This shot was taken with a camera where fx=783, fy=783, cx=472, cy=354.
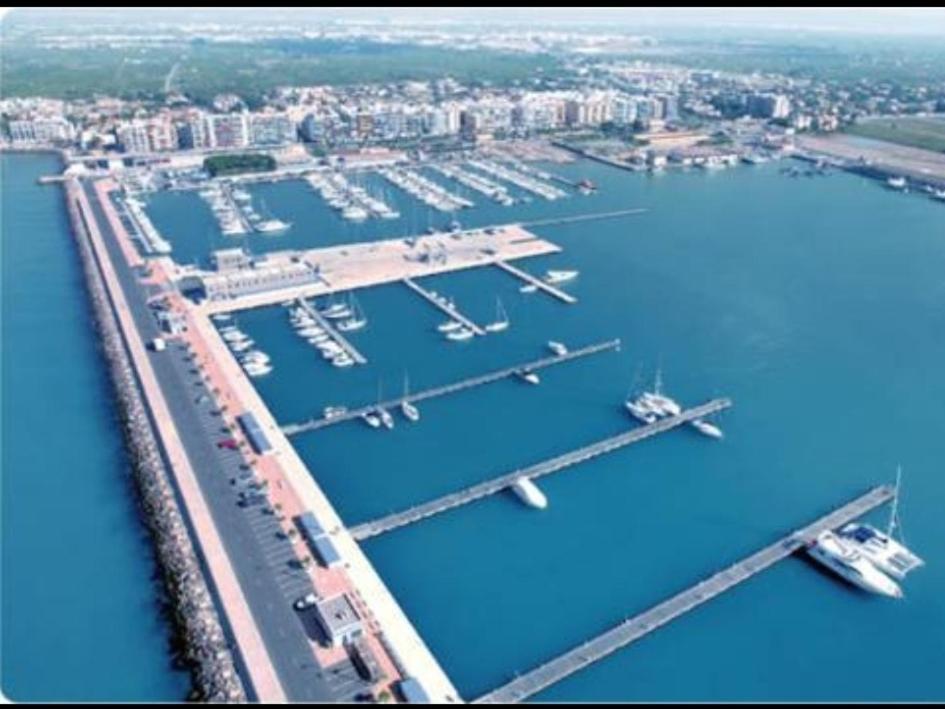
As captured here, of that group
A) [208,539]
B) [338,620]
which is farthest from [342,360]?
[338,620]

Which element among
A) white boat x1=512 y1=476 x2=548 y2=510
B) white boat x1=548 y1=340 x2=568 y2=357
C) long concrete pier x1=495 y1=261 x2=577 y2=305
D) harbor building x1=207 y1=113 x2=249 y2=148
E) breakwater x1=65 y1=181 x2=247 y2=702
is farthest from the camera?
harbor building x1=207 y1=113 x2=249 y2=148

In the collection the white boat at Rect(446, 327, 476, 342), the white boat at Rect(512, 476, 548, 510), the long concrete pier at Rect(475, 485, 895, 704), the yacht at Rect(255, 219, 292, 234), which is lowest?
the long concrete pier at Rect(475, 485, 895, 704)

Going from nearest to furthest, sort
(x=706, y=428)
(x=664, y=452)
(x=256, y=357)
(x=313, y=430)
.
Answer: (x=664, y=452)
(x=313, y=430)
(x=706, y=428)
(x=256, y=357)

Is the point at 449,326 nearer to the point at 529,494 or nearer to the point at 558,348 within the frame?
the point at 558,348

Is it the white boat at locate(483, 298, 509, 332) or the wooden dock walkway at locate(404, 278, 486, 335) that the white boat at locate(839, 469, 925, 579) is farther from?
the wooden dock walkway at locate(404, 278, 486, 335)

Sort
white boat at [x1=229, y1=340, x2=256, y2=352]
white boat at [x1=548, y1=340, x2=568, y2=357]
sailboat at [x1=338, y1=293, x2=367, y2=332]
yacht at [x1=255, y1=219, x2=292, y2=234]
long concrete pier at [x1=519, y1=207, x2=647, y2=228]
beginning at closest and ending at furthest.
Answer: white boat at [x1=229, y1=340, x2=256, y2=352] < white boat at [x1=548, y1=340, x2=568, y2=357] < sailboat at [x1=338, y1=293, x2=367, y2=332] < yacht at [x1=255, y1=219, x2=292, y2=234] < long concrete pier at [x1=519, y1=207, x2=647, y2=228]

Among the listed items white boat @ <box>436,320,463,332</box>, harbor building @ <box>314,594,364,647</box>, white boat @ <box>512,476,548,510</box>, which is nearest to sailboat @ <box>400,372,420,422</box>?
white boat @ <box>512,476,548,510</box>

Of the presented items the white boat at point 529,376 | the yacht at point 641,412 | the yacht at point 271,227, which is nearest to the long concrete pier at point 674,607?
the yacht at point 641,412
